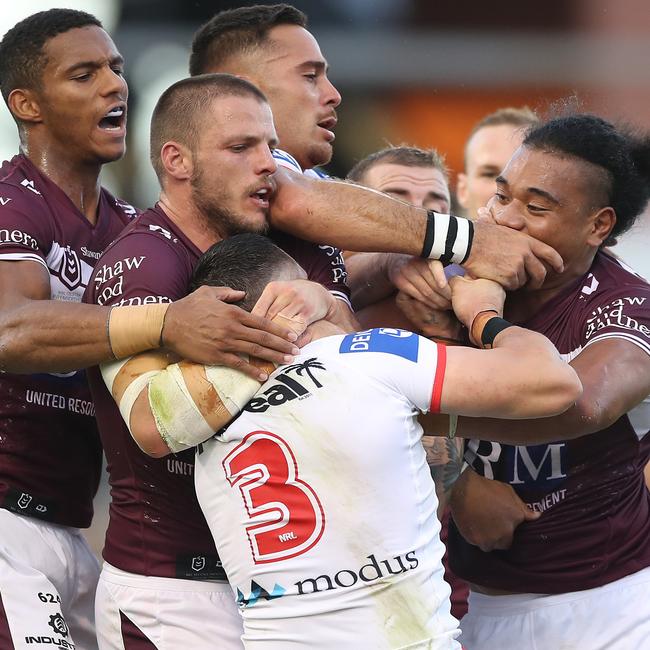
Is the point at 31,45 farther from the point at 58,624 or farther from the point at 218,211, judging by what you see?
the point at 58,624

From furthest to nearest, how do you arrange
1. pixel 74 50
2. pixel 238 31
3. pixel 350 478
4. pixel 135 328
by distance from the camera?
pixel 238 31, pixel 74 50, pixel 135 328, pixel 350 478

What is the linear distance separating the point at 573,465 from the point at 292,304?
4.56 feet

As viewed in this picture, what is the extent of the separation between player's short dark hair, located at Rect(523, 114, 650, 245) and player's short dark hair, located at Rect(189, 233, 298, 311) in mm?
1227

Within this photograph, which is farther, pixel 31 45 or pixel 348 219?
pixel 31 45

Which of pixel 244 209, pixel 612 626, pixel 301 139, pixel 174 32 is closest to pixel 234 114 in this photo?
pixel 244 209

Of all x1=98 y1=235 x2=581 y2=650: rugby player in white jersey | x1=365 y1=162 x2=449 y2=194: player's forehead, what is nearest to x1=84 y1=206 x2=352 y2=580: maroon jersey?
x1=98 y1=235 x2=581 y2=650: rugby player in white jersey

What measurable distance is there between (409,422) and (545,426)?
65cm

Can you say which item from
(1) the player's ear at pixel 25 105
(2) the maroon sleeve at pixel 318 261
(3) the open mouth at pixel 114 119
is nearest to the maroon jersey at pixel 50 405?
(1) the player's ear at pixel 25 105

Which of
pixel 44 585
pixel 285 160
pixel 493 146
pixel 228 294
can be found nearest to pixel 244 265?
pixel 228 294

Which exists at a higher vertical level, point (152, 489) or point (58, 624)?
point (152, 489)

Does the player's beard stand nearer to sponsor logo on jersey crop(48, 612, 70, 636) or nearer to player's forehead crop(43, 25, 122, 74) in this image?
player's forehead crop(43, 25, 122, 74)

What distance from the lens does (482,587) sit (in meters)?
4.59

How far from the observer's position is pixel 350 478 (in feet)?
10.5

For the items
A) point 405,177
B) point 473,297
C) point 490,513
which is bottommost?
point 490,513
